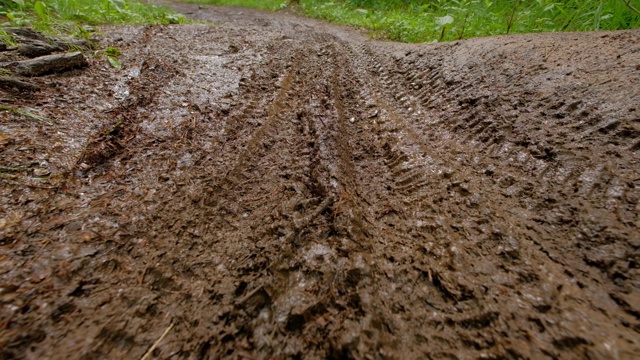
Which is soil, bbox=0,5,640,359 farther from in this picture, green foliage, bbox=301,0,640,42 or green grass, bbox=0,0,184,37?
green grass, bbox=0,0,184,37

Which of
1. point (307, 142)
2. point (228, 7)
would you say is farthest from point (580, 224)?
point (228, 7)

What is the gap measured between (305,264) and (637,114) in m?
1.87

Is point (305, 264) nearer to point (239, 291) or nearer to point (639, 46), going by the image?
point (239, 291)

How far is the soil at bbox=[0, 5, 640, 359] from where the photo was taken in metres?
0.91

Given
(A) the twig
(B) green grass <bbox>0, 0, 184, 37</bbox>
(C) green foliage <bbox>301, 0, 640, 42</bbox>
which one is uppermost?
(C) green foliage <bbox>301, 0, 640, 42</bbox>

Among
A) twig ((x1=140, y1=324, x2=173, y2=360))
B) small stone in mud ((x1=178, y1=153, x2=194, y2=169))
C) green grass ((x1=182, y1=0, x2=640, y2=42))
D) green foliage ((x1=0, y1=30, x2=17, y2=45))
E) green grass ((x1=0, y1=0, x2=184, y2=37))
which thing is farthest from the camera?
green grass ((x1=0, y1=0, x2=184, y2=37))

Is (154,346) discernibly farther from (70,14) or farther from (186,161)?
(70,14)

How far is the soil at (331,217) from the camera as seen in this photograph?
2.97ft

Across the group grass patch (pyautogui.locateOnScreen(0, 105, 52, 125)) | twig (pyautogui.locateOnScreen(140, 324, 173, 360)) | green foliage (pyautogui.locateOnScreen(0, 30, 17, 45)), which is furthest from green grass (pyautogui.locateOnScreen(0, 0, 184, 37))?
twig (pyautogui.locateOnScreen(140, 324, 173, 360))

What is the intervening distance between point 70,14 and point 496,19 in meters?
5.98

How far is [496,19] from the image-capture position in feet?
13.0

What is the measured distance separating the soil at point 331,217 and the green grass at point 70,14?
1341mm

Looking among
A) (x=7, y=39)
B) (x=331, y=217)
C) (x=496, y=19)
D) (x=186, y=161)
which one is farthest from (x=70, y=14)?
(x=496, y=19)

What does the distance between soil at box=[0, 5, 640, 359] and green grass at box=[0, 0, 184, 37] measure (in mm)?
1341
